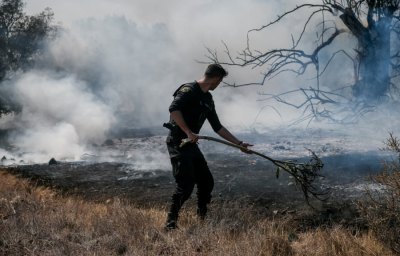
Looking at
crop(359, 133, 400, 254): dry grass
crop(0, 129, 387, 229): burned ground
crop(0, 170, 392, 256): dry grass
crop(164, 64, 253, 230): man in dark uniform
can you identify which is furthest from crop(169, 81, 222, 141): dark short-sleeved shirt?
crop(359, 133, 400, 254): dry grass

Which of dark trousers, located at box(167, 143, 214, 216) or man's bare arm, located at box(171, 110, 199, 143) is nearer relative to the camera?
man's bare arm, located at box(171, 110, 199, 143)

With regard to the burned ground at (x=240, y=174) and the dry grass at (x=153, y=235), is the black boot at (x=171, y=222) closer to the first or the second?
the dry grass at (x=153, y=235)

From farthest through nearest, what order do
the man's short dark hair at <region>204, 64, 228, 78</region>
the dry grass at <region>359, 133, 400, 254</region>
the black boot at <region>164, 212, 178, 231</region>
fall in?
the man's short dark hair at <region>204, 64, 228, 78</region> → the black boot at <region>164, 212, 178, 231</region> → the dry grass at <region>359, 133, 400, 254</region>

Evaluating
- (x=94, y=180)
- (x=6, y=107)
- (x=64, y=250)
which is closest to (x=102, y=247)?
(x=64, y=250)

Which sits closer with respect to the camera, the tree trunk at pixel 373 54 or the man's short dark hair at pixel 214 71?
the man's short dark hair at pixel 214 71

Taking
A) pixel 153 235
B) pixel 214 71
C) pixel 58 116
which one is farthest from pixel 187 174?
pixel 58 116

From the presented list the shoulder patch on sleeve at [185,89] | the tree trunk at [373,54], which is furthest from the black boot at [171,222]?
the tree trunk at [373,54]

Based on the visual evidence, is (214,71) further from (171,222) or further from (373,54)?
(373,54)

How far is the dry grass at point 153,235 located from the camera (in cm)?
310

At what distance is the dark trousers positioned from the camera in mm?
3691

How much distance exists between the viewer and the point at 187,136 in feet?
12.5

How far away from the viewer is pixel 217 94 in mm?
18422

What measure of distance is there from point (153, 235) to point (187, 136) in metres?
1.03

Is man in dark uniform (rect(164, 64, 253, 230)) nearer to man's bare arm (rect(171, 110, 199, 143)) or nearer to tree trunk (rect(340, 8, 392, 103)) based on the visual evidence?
man's bare arm (rect(171, 110, 199, 143))
